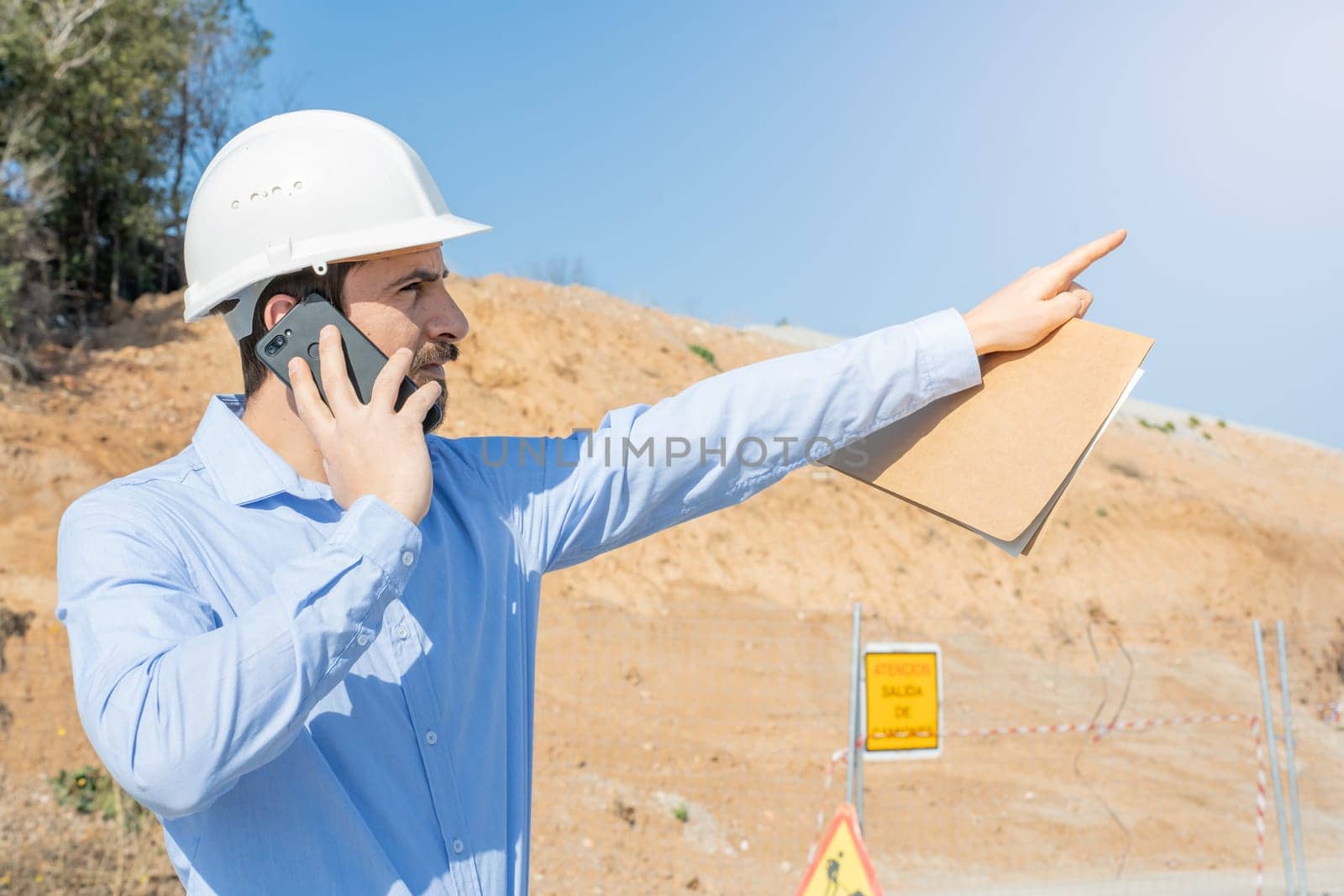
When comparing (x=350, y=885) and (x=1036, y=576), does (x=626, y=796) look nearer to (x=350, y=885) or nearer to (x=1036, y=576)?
(x=350, y=885)

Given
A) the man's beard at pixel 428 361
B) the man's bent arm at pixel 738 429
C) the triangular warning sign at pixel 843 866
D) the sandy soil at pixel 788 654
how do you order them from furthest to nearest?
the sandy soil at pixel 788 654 → the triangular warning sign at pixel 843 866 → the man's bent arm at pixel 738 429 → the man's beard at pixel 428 361

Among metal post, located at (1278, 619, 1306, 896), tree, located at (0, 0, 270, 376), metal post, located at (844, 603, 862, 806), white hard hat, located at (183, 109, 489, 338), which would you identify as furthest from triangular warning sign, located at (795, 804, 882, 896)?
tree, located at (0, 0, 270, 376)

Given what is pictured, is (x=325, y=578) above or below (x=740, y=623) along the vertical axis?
above

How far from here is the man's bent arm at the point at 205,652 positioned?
128cm

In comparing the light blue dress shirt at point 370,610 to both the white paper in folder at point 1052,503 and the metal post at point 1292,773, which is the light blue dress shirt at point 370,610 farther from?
the metal post at point 1292,773

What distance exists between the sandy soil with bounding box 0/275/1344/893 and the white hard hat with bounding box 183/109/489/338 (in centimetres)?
533

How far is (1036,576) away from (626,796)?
11.9m

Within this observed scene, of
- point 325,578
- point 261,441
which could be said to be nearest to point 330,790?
point 325,578

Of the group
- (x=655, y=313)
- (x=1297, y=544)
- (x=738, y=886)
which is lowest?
(x=1297, y=544)

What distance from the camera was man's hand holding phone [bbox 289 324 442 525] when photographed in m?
1.50

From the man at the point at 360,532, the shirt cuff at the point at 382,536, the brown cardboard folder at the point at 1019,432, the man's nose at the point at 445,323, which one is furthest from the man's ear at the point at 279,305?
the brown cardboard folder at the point at 1019,432

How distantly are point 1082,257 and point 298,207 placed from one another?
143cm

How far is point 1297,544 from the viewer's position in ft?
74.6

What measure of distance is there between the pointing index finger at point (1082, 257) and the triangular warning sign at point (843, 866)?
377 centimetres
